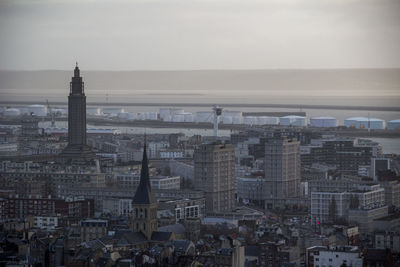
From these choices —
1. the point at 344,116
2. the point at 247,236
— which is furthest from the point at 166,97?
the point at 247,236

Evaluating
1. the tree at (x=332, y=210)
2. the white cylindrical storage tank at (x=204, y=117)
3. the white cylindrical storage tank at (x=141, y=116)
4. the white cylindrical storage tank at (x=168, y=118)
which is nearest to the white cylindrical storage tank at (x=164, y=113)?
the white cylindrical storage tank at (x=168, y=118)

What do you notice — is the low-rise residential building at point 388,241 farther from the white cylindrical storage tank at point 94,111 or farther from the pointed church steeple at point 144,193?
the white cylindrical storage tank at point 94,111

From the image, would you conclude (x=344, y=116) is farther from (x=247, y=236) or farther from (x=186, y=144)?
(x=247, y=236)

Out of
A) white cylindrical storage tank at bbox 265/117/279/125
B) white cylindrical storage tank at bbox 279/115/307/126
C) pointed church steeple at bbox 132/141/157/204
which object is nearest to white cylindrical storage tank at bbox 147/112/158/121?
white cylindrical storage tank at bbox 265/117/279/125

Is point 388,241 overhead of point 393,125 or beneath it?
beneath

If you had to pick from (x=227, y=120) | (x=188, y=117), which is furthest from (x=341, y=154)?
(x=188, y=117)

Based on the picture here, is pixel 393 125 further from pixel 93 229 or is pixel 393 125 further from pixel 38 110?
pixel 93 229
